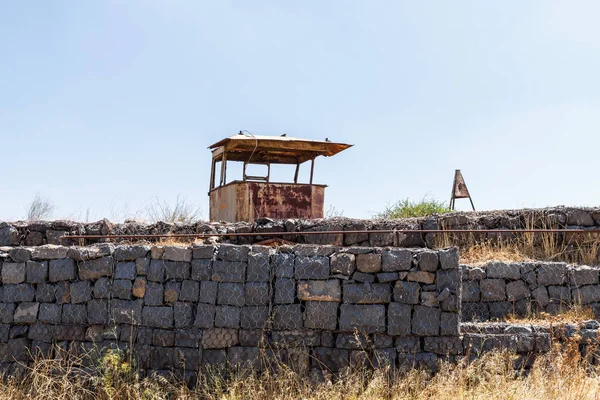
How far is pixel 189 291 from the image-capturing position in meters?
7.09

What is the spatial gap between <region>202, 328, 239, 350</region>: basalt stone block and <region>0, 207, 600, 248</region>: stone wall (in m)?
3.37

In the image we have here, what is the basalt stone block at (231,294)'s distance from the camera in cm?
698

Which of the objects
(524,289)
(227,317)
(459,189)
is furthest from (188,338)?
(459,189)

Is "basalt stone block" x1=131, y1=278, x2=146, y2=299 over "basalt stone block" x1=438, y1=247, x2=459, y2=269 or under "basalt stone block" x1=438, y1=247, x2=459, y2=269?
under

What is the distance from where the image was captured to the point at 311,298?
6.93m

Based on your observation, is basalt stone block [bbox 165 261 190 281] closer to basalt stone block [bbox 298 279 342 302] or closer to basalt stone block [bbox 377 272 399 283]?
basalt stone block [bbox 298 279 342 302]

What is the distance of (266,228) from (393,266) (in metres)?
3.75

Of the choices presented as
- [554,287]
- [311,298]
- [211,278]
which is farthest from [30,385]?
[554,287]

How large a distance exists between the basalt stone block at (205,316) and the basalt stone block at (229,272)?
33 cm

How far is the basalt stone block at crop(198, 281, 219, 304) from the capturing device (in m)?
7.03

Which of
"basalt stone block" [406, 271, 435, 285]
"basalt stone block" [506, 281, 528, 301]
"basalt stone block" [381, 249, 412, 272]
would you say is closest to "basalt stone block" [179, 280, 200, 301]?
"basalt stone block" [381, 249, 412, 272]

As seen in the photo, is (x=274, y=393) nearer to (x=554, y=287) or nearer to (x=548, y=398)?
(x=548, y=398)

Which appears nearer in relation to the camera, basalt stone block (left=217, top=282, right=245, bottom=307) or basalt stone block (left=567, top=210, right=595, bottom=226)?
basalt stone block (left=217, top=282, right=245, bottom=307)

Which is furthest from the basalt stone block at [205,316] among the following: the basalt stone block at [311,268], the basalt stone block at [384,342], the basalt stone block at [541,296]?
the basalt stone block at [541,296]
